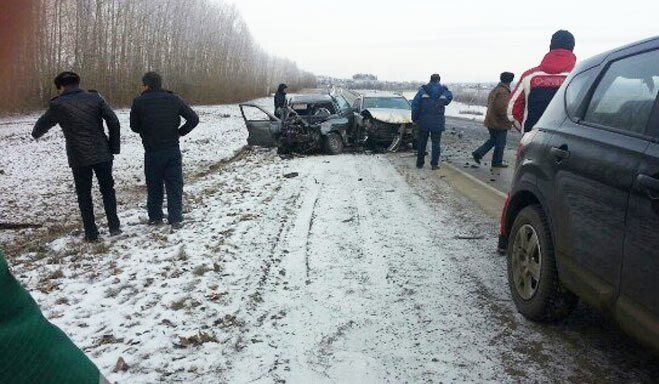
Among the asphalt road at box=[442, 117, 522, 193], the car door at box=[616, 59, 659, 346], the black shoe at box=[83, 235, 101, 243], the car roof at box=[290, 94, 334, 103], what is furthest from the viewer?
the car roof at box=[290, 94, 334, 103]

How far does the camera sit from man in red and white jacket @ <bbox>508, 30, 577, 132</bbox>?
588 cm

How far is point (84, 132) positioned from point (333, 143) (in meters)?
8.04

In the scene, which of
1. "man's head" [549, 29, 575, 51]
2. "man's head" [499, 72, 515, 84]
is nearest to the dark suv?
"man's head" [549, 29, 575, 51]

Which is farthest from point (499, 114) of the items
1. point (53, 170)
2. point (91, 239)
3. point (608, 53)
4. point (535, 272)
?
point (53, 170)

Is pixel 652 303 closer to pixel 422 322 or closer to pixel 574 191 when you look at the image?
pixel 574 191

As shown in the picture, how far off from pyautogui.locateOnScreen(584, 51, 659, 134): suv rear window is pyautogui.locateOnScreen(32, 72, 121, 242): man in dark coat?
506 cm

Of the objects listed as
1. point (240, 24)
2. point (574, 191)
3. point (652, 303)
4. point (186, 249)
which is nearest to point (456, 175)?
point (186, 249)

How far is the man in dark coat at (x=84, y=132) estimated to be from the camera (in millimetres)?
5816

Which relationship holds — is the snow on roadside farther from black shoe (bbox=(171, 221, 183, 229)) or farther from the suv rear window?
the suv rear window

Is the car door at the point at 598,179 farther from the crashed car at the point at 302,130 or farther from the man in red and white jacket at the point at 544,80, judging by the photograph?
the crashed car at the point at 302,130

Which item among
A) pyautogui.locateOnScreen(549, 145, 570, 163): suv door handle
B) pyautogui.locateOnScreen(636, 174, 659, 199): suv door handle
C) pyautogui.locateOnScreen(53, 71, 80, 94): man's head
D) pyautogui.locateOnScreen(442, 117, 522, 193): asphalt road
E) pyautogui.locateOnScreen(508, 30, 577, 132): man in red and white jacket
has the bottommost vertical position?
pyautogui.locateOnScreen(442, 117, 522, 193): asphalt road

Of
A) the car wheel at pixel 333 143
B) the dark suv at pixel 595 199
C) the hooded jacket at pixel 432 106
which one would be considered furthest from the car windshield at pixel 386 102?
the dark suv at pixel 595 199

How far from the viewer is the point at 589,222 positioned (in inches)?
114

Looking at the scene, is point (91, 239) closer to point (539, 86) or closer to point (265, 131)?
point (539, 86)
